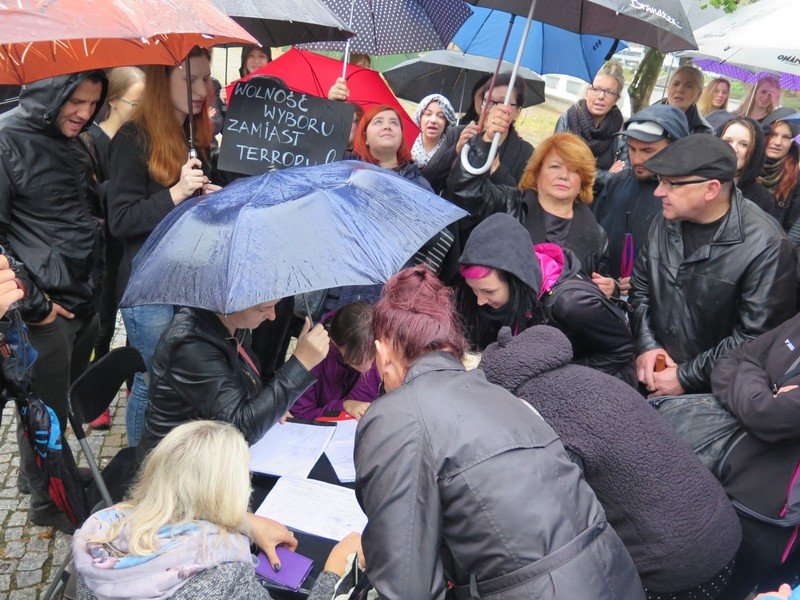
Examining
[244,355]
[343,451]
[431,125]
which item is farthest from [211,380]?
[431,125]

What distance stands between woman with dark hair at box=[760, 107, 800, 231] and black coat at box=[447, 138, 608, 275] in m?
2.45

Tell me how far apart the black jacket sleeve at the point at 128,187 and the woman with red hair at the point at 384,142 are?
1.35 meters

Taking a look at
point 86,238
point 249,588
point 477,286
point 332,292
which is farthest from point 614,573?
point 86,238

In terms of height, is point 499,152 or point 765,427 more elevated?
point 499,152

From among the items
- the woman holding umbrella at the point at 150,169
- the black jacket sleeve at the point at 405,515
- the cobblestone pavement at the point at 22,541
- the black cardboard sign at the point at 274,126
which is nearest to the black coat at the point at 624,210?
the black cardboard sign at the point at 274,126

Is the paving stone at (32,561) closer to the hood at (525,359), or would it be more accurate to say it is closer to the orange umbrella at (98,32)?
the orange umbrella at (98,32)

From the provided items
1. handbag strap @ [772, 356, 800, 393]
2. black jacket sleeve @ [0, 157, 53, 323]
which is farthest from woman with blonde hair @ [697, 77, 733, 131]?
black jacket sleeve @ [0, 157, 53, 323]

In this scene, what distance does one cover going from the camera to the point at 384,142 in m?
4.15

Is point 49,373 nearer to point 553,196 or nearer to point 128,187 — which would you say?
point 128,187

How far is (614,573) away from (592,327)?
1375 mm

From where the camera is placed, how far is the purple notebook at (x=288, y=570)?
84.3 inches

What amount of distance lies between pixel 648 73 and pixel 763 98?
Answer: 1804 millimetres

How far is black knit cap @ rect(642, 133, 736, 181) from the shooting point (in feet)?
10.1

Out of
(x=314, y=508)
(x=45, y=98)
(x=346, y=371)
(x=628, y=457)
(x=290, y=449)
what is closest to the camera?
(x=628, y=457)
